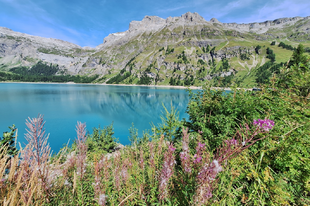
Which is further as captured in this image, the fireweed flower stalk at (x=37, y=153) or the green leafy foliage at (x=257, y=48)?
the green leafy foliage at (x=257, y=48)

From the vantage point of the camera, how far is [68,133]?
2358 cm

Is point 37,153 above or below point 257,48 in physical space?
below

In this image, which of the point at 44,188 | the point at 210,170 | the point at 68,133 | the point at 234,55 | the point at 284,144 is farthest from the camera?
the point at 234,55

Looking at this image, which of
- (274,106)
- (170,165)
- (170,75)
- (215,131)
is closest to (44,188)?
(170,165)

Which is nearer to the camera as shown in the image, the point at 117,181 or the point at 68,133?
the point at 117,181

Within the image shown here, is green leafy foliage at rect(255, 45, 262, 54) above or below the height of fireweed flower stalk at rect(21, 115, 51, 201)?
above

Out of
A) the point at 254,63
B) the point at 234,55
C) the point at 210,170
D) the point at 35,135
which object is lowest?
the point at 210,170

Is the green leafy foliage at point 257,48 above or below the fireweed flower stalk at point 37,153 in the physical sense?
above

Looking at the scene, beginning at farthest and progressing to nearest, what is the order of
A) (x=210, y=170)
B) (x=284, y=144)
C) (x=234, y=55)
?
(x=234, y=55)
(x=284, y=144)
(x=210, y=170)

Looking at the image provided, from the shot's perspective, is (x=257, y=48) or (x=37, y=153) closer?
(x=37, y=153)

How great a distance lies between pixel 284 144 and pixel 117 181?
3.52 metres

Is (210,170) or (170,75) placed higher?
(170,75)

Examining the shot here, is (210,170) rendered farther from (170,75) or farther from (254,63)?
(254,63)

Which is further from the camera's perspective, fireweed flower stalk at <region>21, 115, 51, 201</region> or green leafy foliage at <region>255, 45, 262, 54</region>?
green leafy foliage at <region>255, 45, 262, 54</region>
